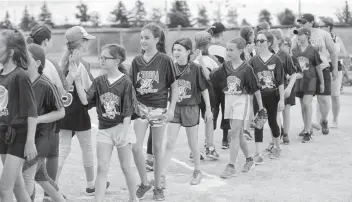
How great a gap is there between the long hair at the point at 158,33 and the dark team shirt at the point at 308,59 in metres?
3.97

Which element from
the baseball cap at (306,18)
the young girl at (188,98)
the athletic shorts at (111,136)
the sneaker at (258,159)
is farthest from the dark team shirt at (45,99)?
the baseball cap at (306,18)

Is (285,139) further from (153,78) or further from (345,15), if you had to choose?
(345,15)

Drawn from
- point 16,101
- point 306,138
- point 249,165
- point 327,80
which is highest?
point 16,101

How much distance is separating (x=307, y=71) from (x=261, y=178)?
3337 millimetres

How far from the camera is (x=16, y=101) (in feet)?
15.8

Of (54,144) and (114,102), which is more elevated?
(114,102)

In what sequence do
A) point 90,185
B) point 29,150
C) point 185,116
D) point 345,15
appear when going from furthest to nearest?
point 345,15
point 185,116
point 90,185
point 29,150

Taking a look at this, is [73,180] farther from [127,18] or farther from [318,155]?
[127,18]

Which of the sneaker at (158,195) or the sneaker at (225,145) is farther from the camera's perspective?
the sneaker at (225,145)

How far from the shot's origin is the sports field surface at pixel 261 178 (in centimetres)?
667

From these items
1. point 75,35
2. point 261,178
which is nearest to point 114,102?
point 75,35

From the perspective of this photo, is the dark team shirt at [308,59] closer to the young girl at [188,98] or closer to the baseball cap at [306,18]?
the baseball cap at [306,18]

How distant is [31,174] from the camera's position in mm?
5199

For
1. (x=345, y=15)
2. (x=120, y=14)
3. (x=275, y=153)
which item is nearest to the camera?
(x=275, y=153)
